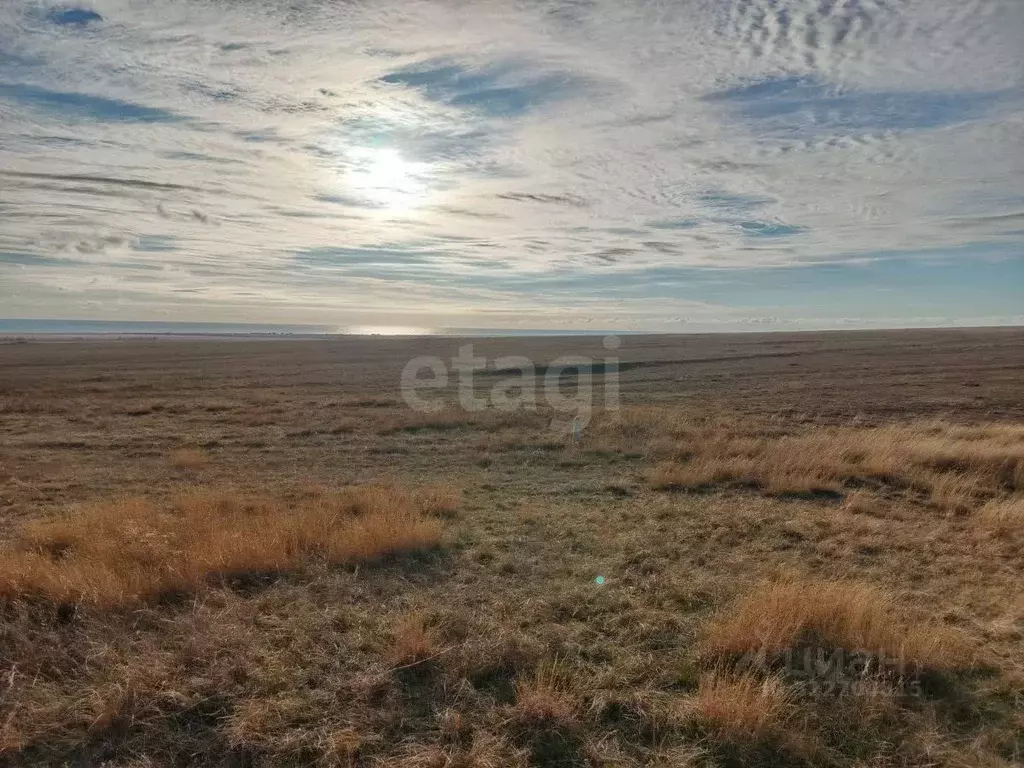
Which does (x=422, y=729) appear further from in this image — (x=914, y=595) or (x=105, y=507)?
(x=105, y=507)

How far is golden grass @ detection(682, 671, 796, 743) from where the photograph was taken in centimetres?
425

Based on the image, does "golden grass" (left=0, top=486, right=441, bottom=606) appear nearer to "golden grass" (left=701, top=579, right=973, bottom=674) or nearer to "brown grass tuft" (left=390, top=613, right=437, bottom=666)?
"brown grass tuft" (left=390, top=613, right=437, bottom=666)

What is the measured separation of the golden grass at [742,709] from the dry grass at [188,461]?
13.0 meters

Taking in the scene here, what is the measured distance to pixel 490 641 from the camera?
17.7 feet

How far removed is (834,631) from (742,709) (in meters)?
1.70

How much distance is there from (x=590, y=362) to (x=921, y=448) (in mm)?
38287

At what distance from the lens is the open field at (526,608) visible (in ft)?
14.0

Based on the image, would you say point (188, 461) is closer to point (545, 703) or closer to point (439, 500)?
point (439, 500)

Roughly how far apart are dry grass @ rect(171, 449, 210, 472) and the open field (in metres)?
0.08

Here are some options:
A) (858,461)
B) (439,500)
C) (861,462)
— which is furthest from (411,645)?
(858,461)

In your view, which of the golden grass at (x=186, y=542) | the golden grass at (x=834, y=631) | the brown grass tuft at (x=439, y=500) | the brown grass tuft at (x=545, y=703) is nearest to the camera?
the brown grass tuft at (x=545, y=703)

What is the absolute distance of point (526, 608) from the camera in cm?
628

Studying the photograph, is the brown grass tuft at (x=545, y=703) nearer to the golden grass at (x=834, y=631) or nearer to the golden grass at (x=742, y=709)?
the golden grass at (x=742, y=709)

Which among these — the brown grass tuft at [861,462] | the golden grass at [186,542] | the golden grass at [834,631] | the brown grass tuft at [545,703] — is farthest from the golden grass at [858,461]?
the brown grass tuft at [545,703]
